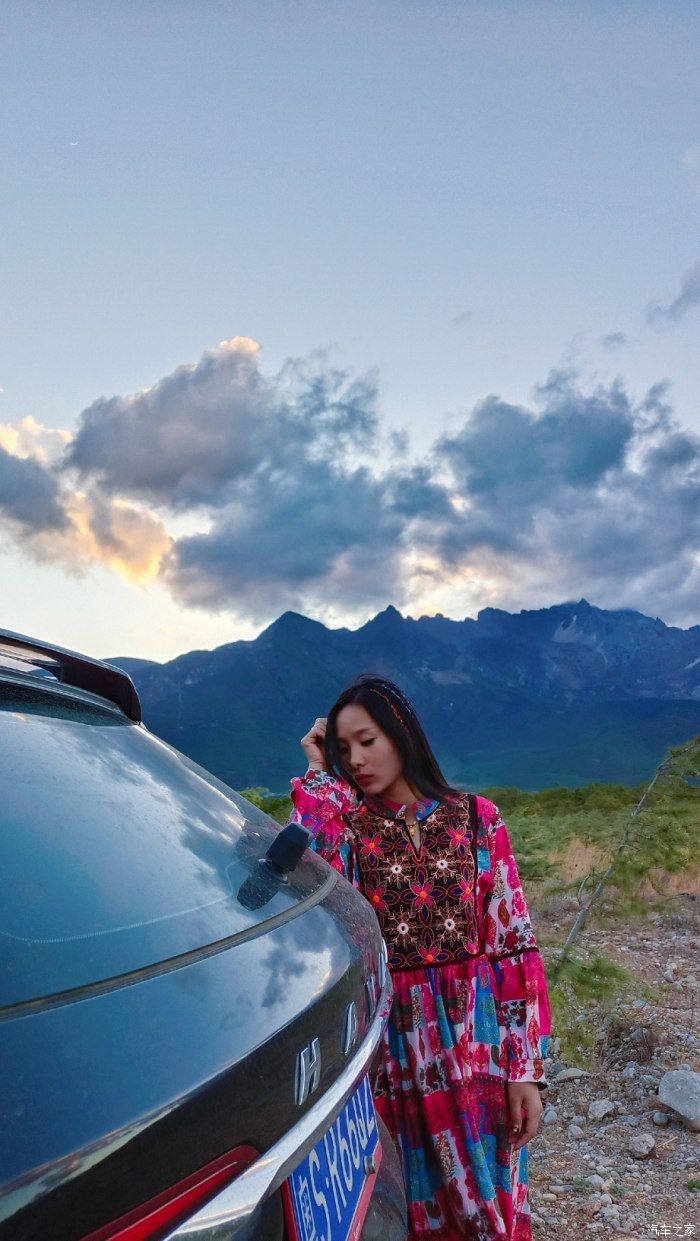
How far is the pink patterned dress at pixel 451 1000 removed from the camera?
218cm

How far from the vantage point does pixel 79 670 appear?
1504mm

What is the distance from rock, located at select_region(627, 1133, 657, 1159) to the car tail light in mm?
3545

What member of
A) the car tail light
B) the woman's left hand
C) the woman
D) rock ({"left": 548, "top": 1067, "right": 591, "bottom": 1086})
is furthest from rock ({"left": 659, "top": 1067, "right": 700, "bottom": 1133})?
the car tail light

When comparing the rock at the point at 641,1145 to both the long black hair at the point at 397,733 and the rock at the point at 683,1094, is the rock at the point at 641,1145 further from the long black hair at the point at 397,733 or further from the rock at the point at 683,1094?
the long black hair at the point at 397,733

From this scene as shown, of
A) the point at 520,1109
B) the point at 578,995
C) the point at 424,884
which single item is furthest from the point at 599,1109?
the point at 424,884

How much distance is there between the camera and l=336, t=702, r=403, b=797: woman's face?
242 cm

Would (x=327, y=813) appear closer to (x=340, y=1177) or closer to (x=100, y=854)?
(x=340, y=1177)

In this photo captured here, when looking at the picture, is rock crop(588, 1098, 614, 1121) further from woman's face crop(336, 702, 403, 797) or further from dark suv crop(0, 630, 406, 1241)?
dark suv crop(0, 630, 406, 1241)

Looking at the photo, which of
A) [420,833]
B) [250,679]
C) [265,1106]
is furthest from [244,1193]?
[250,679]

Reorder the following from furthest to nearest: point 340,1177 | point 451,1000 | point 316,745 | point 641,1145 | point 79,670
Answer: point 641,1145 → point 316,745 → point 451,1000 → point 79,670 → point 340,1177

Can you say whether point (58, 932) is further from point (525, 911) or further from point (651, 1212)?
point (651, 1212)

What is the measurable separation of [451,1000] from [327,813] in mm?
582

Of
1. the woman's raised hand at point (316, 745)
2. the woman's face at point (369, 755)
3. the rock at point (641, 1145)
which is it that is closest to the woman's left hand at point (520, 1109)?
the woman's face at point (369, 755)

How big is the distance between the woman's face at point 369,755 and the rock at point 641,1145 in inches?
95.1
